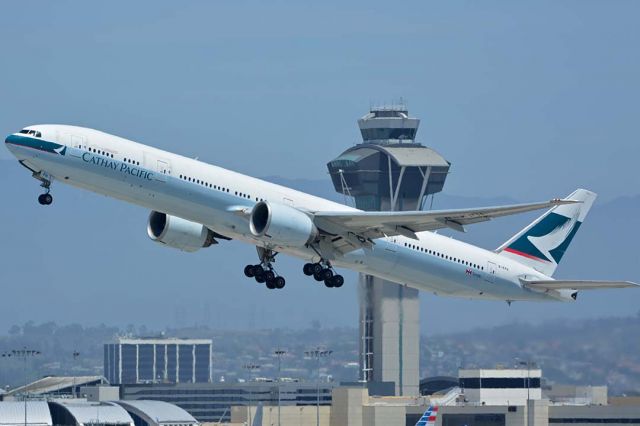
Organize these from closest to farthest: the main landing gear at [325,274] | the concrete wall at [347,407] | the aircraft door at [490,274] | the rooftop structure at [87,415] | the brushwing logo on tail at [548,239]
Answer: the main landing gear at [325,274]
the aircraft door at [490,274]
the brushwing logo on tail at [548,239]
the rooftop structure at [87,415]
the concrete wall at [347,407]

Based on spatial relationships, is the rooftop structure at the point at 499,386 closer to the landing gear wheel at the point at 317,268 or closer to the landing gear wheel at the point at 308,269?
the landing gear wheel at the point at 308,269

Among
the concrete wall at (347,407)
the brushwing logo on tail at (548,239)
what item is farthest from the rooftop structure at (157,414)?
the brushwing logo on tail at (548,239)

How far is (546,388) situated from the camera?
123625 millimetres

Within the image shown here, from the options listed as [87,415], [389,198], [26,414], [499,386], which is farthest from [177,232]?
[389,198]

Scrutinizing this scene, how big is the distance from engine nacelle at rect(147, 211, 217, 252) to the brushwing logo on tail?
564 inches

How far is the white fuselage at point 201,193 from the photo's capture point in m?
57.7

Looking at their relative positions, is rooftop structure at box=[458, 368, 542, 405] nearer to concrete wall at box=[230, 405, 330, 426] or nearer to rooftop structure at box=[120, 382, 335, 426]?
concrete wall at box=[230, 405, 330, 426]

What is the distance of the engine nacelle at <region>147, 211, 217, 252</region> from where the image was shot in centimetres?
6438

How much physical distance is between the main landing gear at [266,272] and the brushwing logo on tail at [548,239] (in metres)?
12.0

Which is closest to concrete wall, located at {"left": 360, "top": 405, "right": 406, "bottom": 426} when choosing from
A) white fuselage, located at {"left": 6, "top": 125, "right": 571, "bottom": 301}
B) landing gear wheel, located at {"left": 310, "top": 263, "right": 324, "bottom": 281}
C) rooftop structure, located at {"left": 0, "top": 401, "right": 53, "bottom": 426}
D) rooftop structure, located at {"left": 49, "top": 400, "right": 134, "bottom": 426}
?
rooftop structure, located at {"left": 49, "top": 400, "right": 134, "bottom": 426}

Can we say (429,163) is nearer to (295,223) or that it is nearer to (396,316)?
(396,316)

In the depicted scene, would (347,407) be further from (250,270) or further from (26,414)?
(250,270)

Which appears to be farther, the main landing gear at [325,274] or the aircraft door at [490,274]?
the aircraft door at [490,274]

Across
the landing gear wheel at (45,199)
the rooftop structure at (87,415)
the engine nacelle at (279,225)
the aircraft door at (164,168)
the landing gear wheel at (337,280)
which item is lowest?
the rooftop structure at (87,415)
